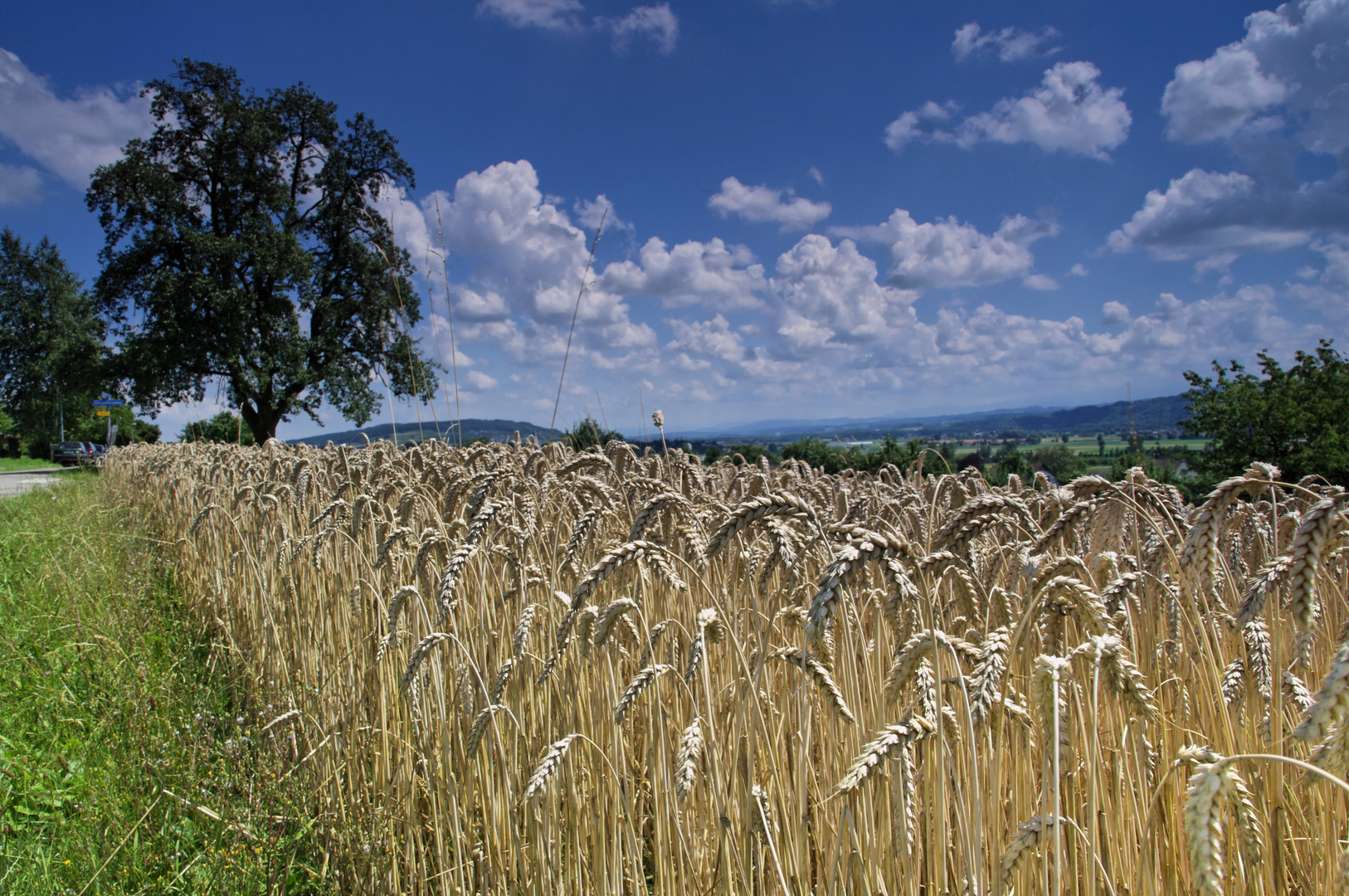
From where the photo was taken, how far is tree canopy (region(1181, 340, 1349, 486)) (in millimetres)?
10992

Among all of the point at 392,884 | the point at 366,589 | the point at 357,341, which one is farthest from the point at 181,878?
the point at 357,341

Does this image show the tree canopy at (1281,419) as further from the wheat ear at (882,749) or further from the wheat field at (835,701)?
the wheat ear at (882,749)

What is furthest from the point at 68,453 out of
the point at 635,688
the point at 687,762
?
the point at 687,762

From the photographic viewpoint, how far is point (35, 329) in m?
45.3

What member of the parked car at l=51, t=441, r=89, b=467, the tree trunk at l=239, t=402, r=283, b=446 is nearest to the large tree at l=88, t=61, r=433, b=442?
the tree trunk at l=239, t=402, r=283, b=446

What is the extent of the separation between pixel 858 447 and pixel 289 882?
984 cm

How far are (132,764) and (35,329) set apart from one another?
60334 mm

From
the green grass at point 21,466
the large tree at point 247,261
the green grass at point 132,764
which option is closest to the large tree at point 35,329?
the green grass at point 21,466

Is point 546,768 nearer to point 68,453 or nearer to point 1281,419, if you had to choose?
point 1281,419

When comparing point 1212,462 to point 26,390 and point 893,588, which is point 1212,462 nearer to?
point 893,588

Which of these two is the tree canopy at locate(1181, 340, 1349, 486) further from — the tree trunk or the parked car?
the parked car

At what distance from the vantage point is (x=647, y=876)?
274cm

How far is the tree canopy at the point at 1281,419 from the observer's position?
11.0 metres

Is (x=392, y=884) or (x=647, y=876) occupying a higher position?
(x=392, y=884)
